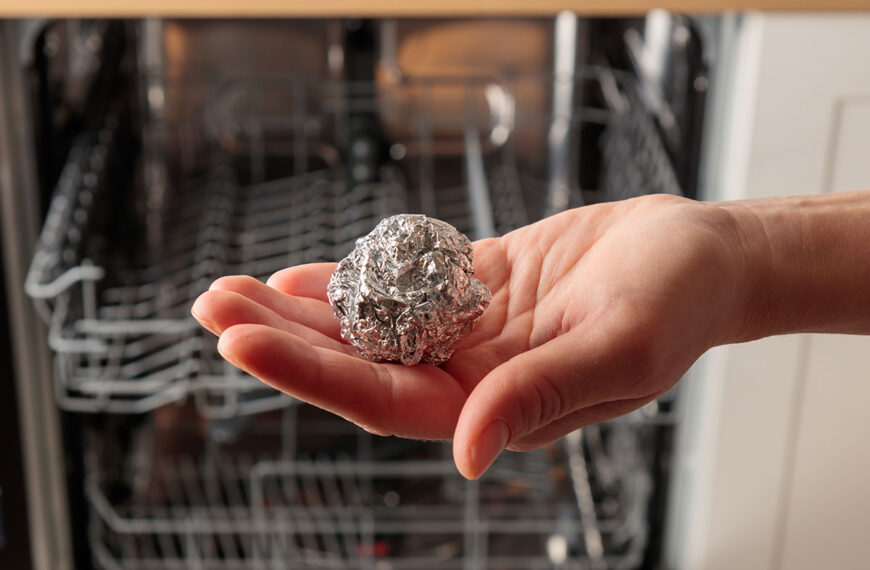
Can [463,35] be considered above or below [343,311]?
above

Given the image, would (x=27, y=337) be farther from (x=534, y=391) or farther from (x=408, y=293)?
(x=534, y=391)

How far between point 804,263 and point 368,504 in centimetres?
91

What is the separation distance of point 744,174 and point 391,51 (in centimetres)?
66

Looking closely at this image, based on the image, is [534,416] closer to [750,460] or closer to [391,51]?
[750,460]

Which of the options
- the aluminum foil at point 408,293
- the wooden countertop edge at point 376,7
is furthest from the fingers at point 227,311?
the wooden countertop edge at point 376,7

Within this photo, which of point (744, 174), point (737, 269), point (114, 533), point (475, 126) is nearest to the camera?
point (737, 269)

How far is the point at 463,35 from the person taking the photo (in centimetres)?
162

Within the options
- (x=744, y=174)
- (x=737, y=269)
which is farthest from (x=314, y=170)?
(x=737, y=269)

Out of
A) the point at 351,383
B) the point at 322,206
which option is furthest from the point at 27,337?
the point at 351,383

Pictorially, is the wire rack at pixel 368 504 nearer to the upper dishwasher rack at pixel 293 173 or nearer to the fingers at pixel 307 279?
the upper dishwasher rack at pixel 293 173

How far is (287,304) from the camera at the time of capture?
88cm

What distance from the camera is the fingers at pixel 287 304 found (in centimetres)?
80

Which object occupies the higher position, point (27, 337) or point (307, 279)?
point (307, 279)

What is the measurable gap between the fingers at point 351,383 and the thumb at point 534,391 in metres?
0.05
